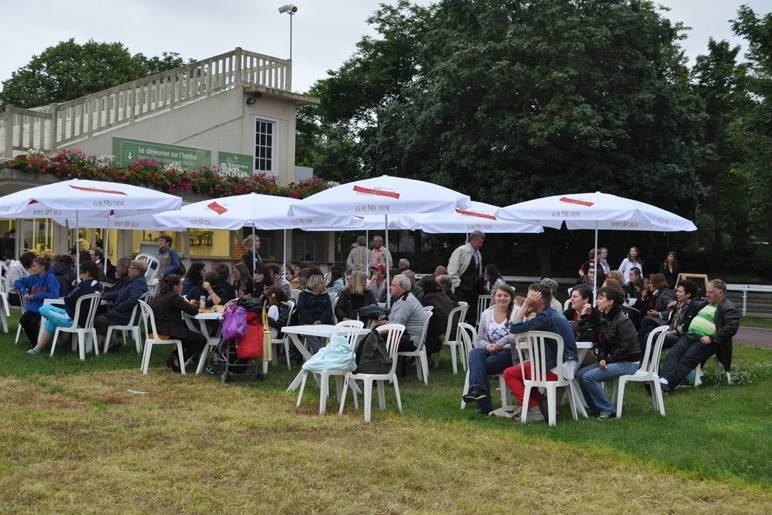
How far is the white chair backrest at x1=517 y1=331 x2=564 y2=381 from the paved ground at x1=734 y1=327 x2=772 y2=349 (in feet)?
28.7

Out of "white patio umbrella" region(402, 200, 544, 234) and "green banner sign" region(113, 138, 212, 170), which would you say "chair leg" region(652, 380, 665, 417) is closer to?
"white patio umbrella" region(402, 200, 544, 234)

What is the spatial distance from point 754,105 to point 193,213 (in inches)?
615

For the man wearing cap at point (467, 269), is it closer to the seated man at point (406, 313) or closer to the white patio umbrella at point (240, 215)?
the white patio umbrella at point (240, 215)

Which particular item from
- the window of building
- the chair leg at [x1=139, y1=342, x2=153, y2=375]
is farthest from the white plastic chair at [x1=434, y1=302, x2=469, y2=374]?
the window of building

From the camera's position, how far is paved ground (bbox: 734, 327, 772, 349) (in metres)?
14.7

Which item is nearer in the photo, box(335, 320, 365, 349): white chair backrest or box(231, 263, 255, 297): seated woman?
box(335, 320, 365, 349): white chair backrest

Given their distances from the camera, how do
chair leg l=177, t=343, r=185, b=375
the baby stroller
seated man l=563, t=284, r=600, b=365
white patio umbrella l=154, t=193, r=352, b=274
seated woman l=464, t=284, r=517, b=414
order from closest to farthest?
seated woman l=464, t=284, r=517, b=414, seated man l=563, t=284, r=600, b=365, the baby stroller, chair leg l=177, t=343, r=185, b=375, white patio umbrella l=154, t=193, r=352, b=274

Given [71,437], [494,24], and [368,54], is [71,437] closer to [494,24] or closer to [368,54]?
[494,24]

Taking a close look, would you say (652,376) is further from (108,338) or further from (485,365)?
(108,338)

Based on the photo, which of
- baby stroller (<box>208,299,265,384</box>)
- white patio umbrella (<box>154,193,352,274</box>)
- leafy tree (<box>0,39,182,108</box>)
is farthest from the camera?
leafy tree (<box>0,39,182,108</box>)

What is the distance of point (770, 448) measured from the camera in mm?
6098

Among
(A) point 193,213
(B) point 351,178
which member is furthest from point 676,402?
(B) point 351,178

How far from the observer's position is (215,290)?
10297 mm

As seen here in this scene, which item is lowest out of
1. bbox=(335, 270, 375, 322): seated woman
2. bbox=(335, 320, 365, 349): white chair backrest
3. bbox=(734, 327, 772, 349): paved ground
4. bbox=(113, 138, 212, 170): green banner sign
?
bbox=(734, 327, 772, 349): paved ground
